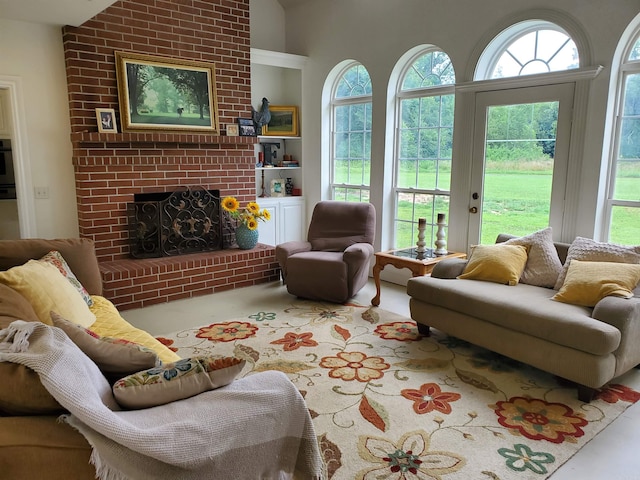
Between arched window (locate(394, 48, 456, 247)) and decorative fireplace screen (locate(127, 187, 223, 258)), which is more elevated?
arched window (locate(394, 48, 456, 247))

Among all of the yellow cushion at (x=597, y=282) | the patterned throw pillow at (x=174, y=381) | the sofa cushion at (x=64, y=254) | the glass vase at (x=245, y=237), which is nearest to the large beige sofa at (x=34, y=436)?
the patterned throw pillow at (x=174, y=381)

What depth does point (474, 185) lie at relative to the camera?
427cm

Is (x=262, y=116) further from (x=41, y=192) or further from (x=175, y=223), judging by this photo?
(x=41, y=192)

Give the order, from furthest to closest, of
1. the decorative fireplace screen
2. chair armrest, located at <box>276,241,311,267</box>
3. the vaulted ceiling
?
the decorative fireplace screen → chair armrest, located at <box>276,241,311,267</box> → the vaulted ceiling

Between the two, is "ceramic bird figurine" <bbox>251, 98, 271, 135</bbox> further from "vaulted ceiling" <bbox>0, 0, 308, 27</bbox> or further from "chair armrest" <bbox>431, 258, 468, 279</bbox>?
"chair armrest" <bbox>431, 258, 468, 279</bbox>

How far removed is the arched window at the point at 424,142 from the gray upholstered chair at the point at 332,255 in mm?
508

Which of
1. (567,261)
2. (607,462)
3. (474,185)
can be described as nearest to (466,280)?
(567,261)

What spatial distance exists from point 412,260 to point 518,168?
1161 millimetres

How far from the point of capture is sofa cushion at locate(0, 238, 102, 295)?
2846 mm

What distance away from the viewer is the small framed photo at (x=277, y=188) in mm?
5945

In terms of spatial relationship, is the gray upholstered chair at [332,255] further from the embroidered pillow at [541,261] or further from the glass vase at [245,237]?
the embroidered pillow at [541,261]

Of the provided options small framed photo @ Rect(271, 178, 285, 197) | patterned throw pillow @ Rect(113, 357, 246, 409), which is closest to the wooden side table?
small framed photo @ Rect(271, 178, 285, 197)

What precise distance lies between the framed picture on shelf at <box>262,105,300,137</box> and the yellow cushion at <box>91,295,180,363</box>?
3.38m

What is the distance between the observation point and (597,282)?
2.89 m
